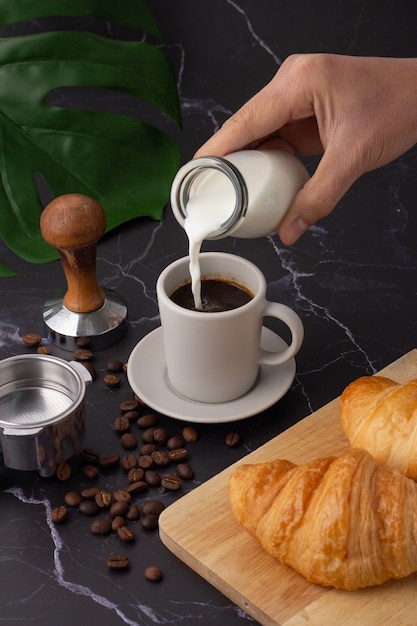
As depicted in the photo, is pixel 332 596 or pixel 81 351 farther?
pixel 81 351

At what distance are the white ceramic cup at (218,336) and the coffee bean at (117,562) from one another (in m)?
0.34

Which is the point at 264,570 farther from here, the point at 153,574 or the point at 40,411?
the point at 40,411

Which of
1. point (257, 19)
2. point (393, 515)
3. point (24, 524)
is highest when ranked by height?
point (257, 19)

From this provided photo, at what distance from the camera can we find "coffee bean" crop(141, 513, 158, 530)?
60.0 inches

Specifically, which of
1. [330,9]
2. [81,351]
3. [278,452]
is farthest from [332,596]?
[330,9]

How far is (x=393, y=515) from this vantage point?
1337 mm

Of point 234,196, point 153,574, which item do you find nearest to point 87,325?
point 234,196

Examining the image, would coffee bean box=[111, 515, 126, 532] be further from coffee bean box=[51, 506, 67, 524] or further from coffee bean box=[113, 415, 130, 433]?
coffee bean box=[113, 415, 130, 433]

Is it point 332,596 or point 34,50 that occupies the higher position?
point 34,50

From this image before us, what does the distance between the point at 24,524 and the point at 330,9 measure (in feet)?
5.18

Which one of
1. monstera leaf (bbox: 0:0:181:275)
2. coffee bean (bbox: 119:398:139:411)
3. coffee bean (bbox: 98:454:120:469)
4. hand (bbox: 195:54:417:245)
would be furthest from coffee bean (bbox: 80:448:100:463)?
monstera leaf (bbox: 0:0:181:275)

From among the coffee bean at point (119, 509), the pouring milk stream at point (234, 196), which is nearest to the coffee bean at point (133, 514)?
the coffee bean at point (119, 509)

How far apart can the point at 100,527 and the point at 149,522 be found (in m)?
0.08

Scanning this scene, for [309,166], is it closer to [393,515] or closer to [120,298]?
[120,298]
